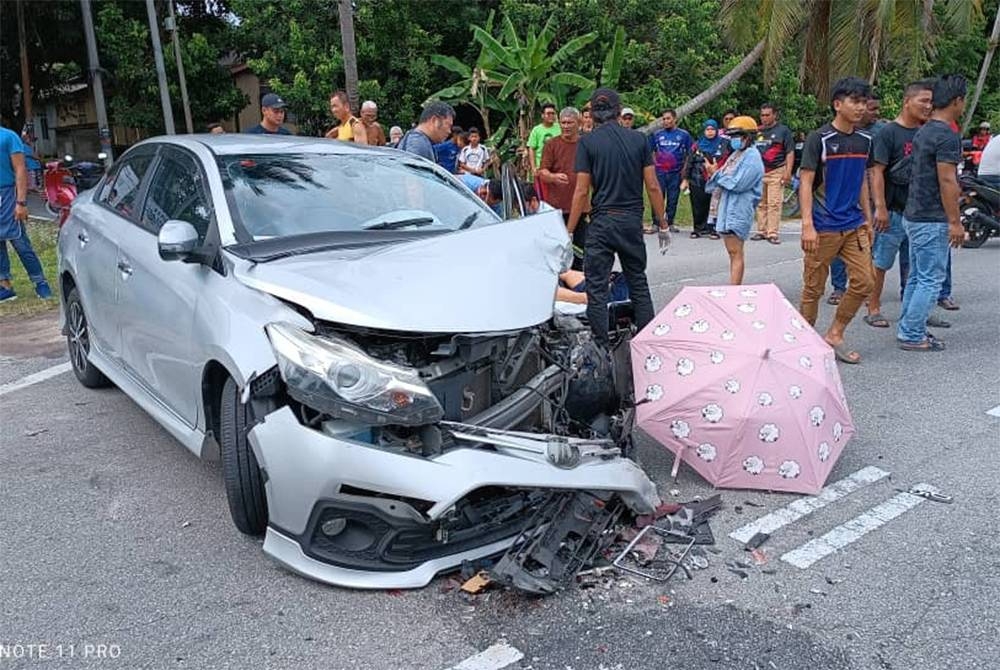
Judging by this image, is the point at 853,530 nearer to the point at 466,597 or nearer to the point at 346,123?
the point at 466,597

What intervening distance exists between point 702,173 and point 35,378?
10.7m

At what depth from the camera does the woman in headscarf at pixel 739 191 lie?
7.28 m

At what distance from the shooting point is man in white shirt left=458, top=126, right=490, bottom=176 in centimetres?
1252

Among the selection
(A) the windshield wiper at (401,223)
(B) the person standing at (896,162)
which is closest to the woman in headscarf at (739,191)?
(B) the person standing at (896,162)

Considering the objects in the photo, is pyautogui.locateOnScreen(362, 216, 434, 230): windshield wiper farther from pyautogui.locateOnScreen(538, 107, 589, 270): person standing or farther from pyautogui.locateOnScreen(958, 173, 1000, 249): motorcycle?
pyautogui.locateOnScreen(958, 173, 1000, 249): motorcycle

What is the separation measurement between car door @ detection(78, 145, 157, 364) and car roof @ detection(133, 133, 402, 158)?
1.18 ft

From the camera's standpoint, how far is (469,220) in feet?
14.5

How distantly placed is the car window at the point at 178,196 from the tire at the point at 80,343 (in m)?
1.29

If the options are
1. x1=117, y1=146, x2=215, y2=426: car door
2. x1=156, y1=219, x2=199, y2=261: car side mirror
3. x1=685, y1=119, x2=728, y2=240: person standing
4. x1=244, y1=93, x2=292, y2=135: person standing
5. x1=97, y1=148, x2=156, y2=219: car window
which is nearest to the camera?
x1=156, y1=219, x2=199, y2=261: car side mirror

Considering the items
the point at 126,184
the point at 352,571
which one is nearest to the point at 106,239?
the point at 126,184

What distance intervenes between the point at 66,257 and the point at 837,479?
4936 mm

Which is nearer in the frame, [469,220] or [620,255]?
[469,220]

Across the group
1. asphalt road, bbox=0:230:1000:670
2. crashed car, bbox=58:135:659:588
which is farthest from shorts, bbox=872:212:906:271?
crashed car, bbox=58:135:659:588

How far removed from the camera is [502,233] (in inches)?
151
